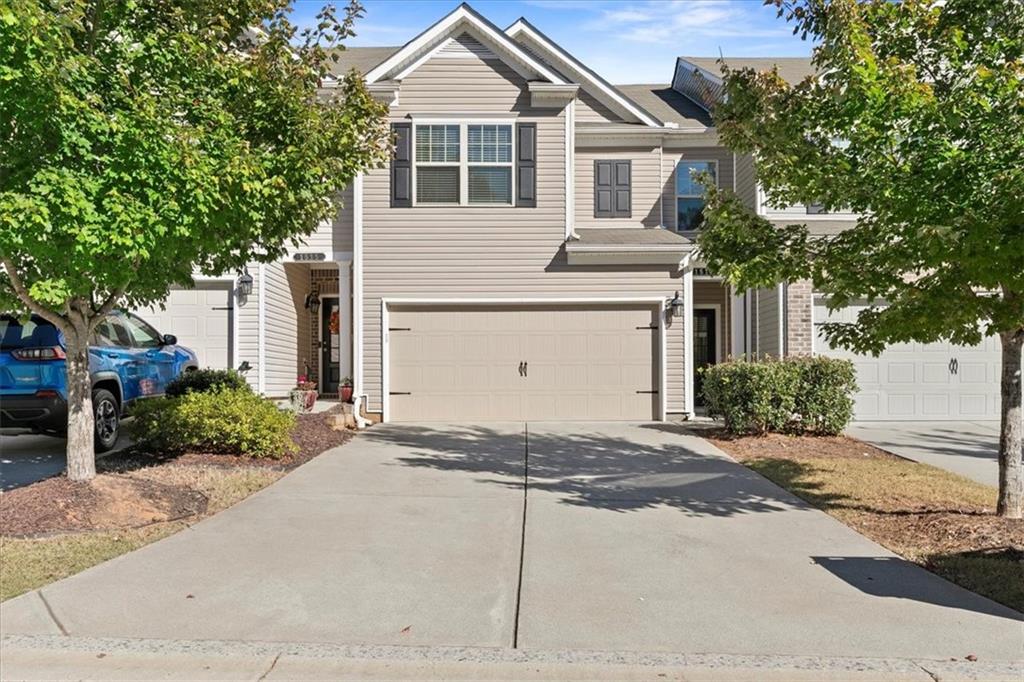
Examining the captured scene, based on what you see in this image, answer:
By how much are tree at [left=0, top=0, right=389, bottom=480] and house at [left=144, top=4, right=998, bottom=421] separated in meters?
5.83

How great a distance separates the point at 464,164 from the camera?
44.8 ft

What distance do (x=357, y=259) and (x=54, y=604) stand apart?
31.6 feet

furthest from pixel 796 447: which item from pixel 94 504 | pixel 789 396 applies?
pixel 94 504

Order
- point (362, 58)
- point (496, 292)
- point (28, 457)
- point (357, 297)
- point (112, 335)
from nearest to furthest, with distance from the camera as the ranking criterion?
point (28, 457)
point (112, 335)
point (357, 297)
point (496, 292)
point (362, 58)

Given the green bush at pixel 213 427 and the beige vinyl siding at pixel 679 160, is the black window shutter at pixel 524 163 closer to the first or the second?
the beige vinyl siding at pixel 679 160

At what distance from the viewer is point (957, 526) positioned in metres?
6.53

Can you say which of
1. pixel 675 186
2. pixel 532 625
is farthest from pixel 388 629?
pixel 675 186

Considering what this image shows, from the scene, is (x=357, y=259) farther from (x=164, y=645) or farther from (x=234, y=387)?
(x=164, y=645)

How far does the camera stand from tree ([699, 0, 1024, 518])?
223 inches

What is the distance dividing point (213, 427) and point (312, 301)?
7.90 meters

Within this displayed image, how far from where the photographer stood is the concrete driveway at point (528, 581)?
4.32 m

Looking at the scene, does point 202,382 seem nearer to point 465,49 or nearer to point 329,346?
point 329,346

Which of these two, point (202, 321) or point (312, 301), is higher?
point (312, 301)

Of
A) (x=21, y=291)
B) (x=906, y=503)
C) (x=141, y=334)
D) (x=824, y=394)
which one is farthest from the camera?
(x=824, y=394)
